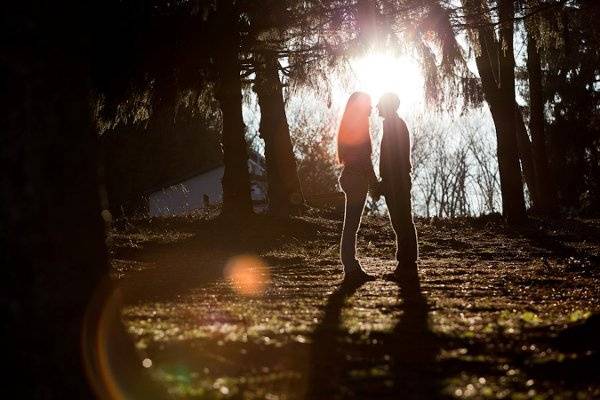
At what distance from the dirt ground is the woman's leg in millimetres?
296

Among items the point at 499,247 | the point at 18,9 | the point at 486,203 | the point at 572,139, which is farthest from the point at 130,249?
the point at 486,203

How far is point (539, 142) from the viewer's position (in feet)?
74.4

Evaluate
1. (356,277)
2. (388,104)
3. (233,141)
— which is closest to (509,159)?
(233,141)

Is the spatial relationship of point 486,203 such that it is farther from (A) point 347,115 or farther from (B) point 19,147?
(B) point 19,147

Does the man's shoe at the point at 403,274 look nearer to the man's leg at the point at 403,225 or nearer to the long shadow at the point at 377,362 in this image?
the man's leg at the point at 403,225

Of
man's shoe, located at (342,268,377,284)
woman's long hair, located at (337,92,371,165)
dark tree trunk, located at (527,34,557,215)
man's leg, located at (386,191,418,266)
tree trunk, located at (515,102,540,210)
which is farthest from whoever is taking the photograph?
tree trunk, located at (515,102,540,210)

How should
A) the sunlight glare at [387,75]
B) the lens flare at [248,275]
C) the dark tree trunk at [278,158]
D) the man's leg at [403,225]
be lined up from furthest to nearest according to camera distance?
1. the dark tree trunk at [278,158]
2. the sunlight glare at [387,75]
3. the man's leg at [403,225]
4. the lens flare at [248,275]

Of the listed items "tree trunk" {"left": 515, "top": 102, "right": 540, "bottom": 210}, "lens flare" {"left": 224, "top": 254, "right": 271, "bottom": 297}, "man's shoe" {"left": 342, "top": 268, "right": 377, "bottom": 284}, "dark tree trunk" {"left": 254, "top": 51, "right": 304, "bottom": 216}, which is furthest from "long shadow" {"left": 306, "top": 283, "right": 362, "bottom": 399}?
"tree trunk" {"left": 515, "top": 102, "right": 540, "bottom": 210}

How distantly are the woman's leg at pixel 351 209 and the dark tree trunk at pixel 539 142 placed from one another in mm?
16068

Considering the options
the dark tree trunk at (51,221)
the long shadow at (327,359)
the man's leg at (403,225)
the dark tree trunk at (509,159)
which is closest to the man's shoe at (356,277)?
the man's leg at (403,225)

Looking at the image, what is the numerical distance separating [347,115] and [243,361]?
3941mm

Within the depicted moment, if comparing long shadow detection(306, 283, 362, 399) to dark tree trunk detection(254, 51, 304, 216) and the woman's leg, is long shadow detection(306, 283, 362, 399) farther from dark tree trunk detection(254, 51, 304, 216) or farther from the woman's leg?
dark tree trunk detection(254, 51, 304, 216)

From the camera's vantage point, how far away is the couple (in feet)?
22.4

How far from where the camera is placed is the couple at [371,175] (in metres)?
6.83
